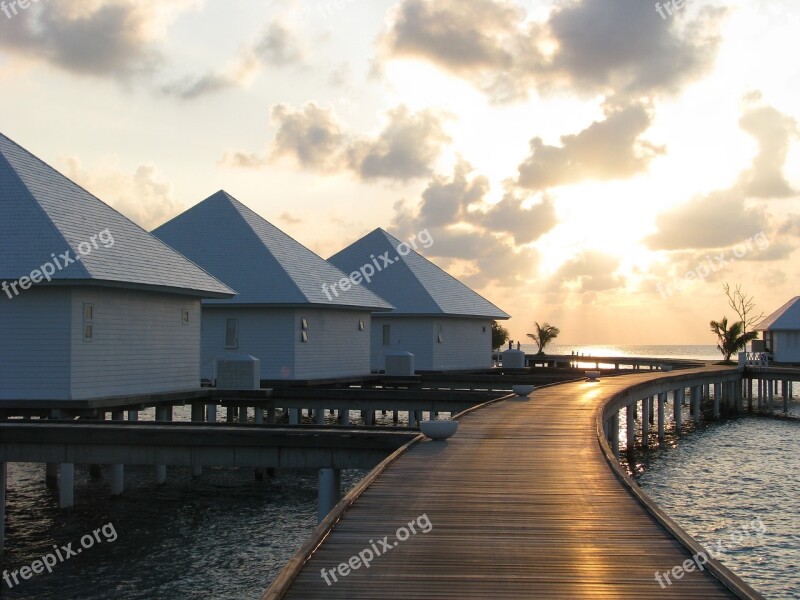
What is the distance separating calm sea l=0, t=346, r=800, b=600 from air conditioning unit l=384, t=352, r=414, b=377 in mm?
11514

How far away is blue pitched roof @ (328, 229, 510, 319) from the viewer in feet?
156

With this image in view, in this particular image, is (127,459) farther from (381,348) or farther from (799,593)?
(381,348)

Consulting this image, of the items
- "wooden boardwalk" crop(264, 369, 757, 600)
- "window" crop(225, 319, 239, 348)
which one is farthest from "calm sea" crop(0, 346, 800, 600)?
"window" crop(225, 319, 239, 348)

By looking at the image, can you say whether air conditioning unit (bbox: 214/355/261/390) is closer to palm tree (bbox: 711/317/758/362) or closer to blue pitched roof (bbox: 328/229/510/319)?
blue pitched roof (bbox: 328/229/510/319)

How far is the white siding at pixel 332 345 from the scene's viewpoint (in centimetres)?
3503

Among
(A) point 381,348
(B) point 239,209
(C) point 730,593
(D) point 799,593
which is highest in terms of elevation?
(B) point 239,209

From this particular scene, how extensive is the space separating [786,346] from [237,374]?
4563cm

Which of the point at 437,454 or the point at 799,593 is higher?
the point at 437,454

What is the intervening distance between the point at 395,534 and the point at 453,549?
80cm

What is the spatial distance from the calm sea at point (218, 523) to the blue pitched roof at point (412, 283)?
17.5 m

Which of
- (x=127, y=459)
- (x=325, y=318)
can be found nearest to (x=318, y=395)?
(x=325, y=318)

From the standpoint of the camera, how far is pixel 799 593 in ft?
Answer: 51.2

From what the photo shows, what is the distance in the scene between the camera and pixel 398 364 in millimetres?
40344
